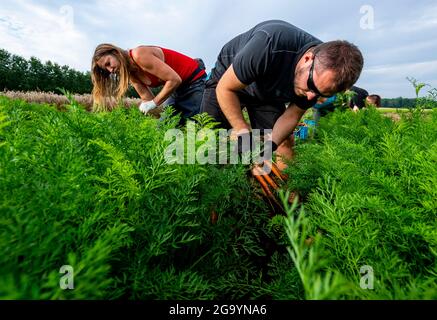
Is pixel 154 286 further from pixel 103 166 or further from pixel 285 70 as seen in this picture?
pixel 285 70

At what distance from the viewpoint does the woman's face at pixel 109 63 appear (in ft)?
9.58

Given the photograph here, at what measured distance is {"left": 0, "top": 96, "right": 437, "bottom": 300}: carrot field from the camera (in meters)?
0.55

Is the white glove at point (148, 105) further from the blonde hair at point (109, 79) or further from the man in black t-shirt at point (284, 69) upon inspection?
the man in black t-shirt at point (284, 69)

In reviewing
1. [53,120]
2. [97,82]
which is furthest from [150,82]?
[53,120]

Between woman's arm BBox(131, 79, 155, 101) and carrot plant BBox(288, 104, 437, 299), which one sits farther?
woman's arm BBox(131, 79, 155, 101)

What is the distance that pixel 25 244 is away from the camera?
527 mm

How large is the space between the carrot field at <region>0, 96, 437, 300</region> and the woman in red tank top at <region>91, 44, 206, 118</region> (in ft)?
5.56

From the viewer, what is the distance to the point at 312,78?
79.7 inches

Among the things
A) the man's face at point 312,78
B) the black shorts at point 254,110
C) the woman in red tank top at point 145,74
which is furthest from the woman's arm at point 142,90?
the man's face at point 312,78

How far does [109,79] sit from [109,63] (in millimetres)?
202

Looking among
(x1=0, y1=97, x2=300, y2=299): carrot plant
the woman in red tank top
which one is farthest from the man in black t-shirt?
(x1=0, y1=97, x2=300, y2=299): carrot plant

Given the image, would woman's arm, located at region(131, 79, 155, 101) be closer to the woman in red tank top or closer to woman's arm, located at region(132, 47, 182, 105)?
the woman in red tank top

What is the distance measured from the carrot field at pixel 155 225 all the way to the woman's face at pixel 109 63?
169 centimetres

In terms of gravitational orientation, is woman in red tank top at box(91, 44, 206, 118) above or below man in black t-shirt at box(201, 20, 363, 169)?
above
